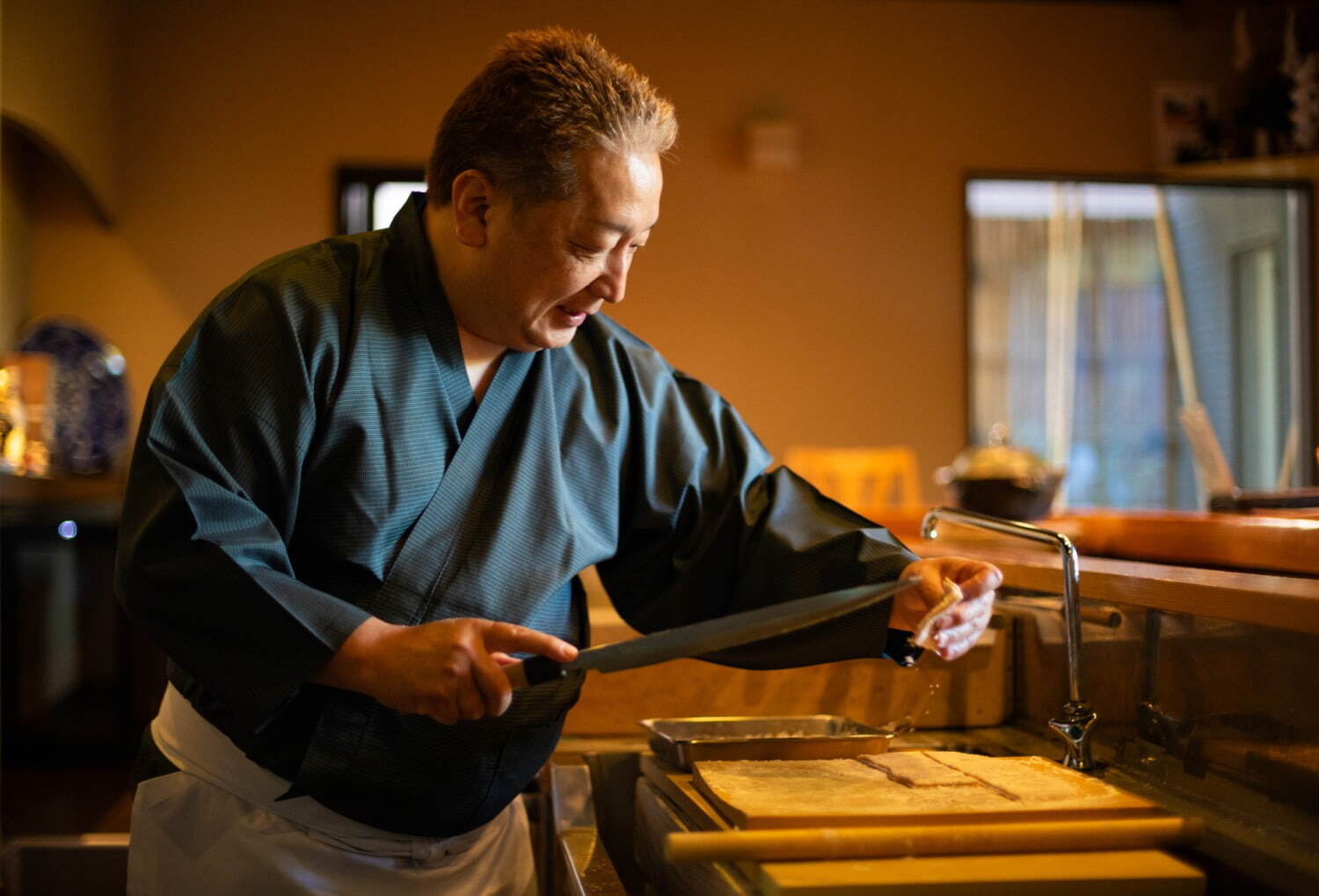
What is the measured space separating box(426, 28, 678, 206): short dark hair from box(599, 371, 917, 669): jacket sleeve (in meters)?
0.30

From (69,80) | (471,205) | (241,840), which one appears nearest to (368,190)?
(69,80)

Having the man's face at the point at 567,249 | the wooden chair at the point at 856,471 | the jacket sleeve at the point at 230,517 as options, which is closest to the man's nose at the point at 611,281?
the man's face at the point at 567,249

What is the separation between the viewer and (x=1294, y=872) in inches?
30.4

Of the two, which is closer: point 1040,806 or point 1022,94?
point 1040,806

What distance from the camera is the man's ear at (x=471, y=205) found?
109cm

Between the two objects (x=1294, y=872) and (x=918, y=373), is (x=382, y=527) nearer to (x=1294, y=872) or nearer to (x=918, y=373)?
(x=1294, y=872)

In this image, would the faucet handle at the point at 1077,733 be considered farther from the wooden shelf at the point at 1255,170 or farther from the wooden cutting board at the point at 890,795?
the wooden shelf at the point at 1255,170

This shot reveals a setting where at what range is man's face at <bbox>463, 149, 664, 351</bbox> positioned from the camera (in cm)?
104

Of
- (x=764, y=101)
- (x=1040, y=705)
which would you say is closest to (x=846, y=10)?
(x=764, y=101)

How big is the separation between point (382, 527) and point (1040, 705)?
73 centimetres

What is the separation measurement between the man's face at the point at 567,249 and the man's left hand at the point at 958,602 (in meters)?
0.38

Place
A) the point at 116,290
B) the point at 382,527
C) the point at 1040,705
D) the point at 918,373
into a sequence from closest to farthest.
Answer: the point at 382,527 < the point at 1040,705 < the point at 116,290 < the point at 918,373

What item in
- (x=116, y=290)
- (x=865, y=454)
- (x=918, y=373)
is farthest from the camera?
(x=918, y=373)

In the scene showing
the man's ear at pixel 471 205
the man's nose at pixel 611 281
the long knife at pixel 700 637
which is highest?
the man's ear at pixel 471 205
